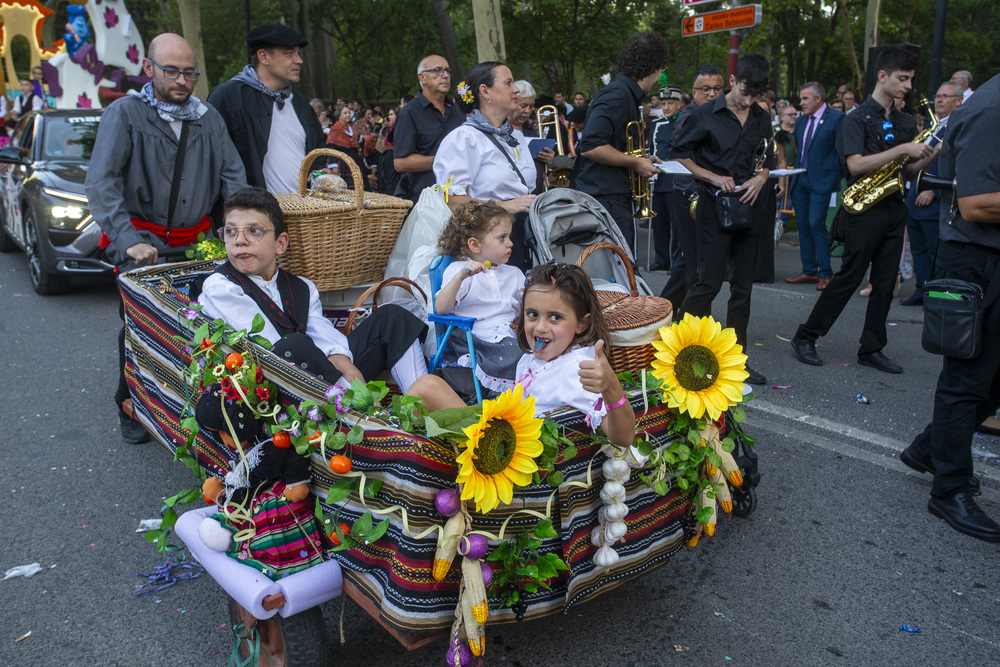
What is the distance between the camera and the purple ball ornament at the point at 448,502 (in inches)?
81.3

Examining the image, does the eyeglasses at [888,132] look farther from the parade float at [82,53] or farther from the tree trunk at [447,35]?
the tree trunk at [447,35]

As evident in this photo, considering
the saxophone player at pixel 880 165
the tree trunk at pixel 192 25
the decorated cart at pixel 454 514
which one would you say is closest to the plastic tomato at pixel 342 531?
the decorated cart at pixel 454 514

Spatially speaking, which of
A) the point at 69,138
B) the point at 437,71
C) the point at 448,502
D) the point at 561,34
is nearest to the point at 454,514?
the point at 448,502

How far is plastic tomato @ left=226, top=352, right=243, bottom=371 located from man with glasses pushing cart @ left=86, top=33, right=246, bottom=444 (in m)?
1.65

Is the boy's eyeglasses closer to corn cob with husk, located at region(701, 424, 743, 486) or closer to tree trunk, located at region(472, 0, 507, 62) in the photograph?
corn cob with husk, located at region(701, 424, 743, 486)

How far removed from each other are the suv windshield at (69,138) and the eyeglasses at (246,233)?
20.0 ft

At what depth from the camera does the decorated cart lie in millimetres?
2092

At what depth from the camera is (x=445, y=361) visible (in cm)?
374

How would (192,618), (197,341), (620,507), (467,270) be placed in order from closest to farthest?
(620,507) < (197,341) < (192,618) < (467,270)

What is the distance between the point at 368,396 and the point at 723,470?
1363mm

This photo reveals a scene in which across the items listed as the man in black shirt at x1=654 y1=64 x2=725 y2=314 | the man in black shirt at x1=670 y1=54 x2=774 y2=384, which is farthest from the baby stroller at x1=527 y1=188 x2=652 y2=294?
the man in black shirt at x1=654 y1=64 x2=725 y2=314

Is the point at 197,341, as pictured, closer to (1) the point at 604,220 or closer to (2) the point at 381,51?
(1) the point at 604,220

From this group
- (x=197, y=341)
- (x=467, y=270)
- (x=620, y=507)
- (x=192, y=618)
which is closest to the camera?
(x=620, y=507)

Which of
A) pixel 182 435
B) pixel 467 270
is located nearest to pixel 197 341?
pixel 182 435
